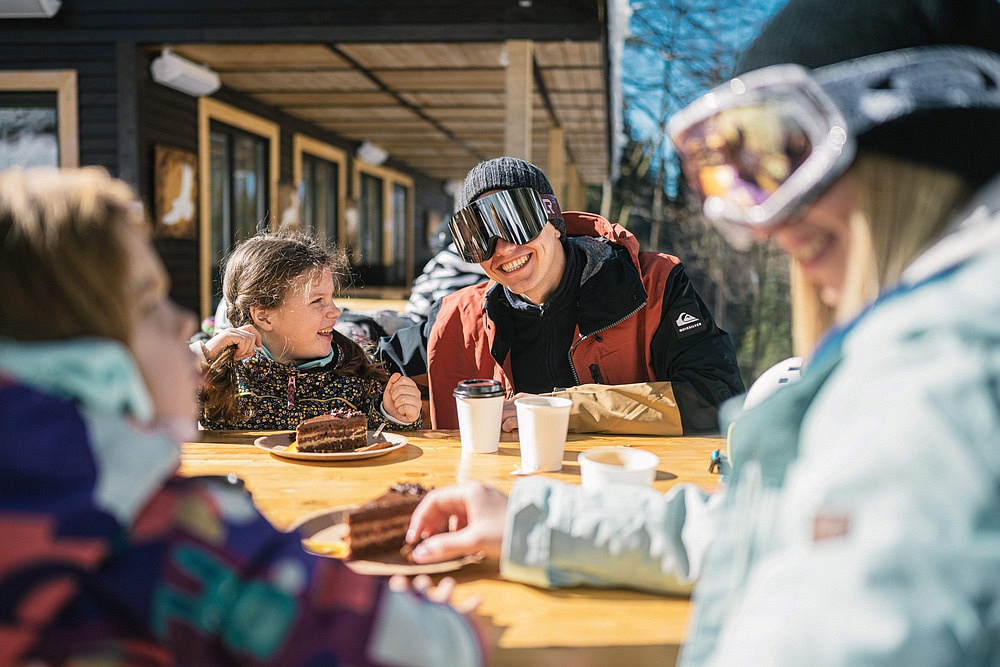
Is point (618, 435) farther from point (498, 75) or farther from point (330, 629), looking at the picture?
point (498, 75)

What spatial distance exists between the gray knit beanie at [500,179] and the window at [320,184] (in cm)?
870

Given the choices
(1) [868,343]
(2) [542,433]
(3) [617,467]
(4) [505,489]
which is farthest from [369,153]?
(1) [868,343]

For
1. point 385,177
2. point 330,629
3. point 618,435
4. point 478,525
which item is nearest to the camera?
point 330,629

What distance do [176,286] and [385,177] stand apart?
878 cm

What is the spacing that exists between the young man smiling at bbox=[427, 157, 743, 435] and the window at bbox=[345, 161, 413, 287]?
1069cm

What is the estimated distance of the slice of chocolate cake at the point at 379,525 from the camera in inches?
56.8

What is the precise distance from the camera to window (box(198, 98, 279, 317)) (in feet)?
29.3

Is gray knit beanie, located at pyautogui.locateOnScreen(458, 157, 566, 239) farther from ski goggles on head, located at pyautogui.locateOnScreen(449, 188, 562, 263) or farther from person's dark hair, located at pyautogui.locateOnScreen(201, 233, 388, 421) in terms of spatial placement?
person's dark hair, located at pyautogui.locateOnScreen(201, 233, 388, 421)

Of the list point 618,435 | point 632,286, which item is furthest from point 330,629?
point 632,286

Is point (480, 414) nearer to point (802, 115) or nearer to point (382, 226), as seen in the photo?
point (802, 115)

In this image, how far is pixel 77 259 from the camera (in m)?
0.88

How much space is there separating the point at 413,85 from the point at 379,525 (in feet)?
27.2

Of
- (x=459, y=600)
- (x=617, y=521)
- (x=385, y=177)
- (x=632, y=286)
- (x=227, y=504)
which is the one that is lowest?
(x=459, y=600)

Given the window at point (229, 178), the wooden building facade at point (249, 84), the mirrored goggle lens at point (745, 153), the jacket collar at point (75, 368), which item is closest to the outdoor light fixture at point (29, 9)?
→ the wooden building facade at point (249, 84)
